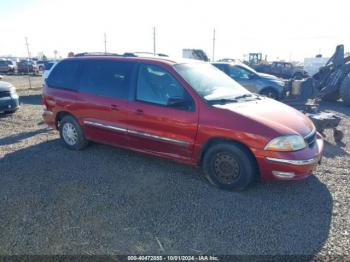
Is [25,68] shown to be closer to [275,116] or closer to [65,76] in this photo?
[65,76]

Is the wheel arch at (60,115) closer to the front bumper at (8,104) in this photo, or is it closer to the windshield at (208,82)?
the windshield at (208,82)

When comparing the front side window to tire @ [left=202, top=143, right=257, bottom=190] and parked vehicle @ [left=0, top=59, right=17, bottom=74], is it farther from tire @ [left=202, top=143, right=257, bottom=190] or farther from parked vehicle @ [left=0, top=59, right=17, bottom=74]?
parked vehicle @ [left=0, top=59, right=17, bottom=74]

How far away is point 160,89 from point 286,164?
2077 millimetres

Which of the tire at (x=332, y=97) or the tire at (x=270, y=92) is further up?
the tire at (x=270, y=92)

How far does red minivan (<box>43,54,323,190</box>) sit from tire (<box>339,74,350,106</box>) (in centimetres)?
851

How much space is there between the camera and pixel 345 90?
449 inches

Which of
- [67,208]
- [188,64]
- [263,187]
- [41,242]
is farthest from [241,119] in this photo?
[41,242]

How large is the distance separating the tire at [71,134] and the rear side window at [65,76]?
614 millimetres

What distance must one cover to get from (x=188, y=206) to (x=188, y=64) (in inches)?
89.4

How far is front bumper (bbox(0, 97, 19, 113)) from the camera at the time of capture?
8.31m

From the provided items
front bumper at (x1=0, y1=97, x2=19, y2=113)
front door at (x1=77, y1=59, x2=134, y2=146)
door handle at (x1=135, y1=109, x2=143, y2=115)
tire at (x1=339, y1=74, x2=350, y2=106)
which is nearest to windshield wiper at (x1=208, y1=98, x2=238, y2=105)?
door handle at (x1=135, y1=109, x2=143, y2=115)

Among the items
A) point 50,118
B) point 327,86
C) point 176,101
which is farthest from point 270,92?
point 50,118

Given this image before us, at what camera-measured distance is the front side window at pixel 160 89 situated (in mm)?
4047

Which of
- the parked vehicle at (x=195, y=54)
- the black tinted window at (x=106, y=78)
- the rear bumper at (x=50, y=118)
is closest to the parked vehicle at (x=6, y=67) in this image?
the parked vehicle at (x=195, y=54)
